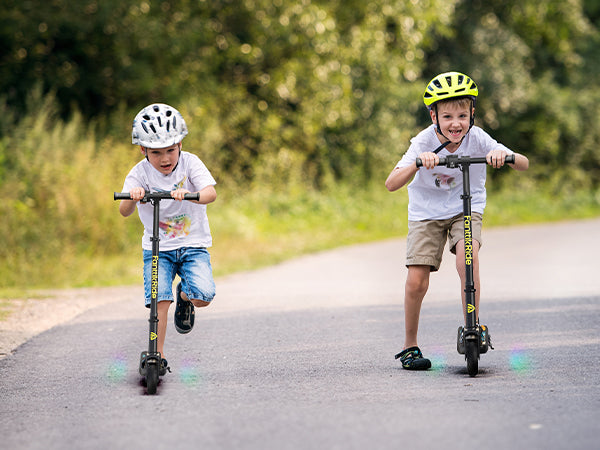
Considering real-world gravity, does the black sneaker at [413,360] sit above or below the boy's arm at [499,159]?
below

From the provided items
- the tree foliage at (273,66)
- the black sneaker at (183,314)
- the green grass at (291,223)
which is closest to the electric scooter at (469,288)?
the black sneaker at (183,314)

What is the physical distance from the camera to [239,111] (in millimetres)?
22938

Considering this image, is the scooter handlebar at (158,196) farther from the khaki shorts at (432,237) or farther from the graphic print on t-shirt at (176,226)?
the khaki shorts at (432,237)

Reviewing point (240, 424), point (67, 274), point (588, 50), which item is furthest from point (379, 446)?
point (588, 50)

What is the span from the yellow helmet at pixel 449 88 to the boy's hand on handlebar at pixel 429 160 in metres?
0.44

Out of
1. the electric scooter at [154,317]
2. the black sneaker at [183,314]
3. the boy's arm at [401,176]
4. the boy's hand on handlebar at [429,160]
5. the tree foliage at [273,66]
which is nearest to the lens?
the electric scooter at [154,317]

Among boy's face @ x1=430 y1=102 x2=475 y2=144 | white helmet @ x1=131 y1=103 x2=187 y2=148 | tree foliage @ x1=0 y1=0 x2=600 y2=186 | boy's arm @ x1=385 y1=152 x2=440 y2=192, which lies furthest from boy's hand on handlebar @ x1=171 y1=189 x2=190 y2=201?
tree foliage @ x1=0 y1=0 x2=600 y2=186

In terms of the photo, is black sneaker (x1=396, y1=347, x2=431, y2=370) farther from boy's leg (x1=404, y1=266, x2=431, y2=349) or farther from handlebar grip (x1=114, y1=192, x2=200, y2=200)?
handlebar grip (x1=114, y1=192, x2=200, y2=200)

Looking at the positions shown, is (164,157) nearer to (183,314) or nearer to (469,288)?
(183,314)

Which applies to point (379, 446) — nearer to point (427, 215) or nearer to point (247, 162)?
point (427, 215)

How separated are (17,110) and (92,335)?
38.0 ft

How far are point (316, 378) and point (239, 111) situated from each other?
680 inches

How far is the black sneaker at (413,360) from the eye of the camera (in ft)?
20.7

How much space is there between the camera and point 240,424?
484cm
